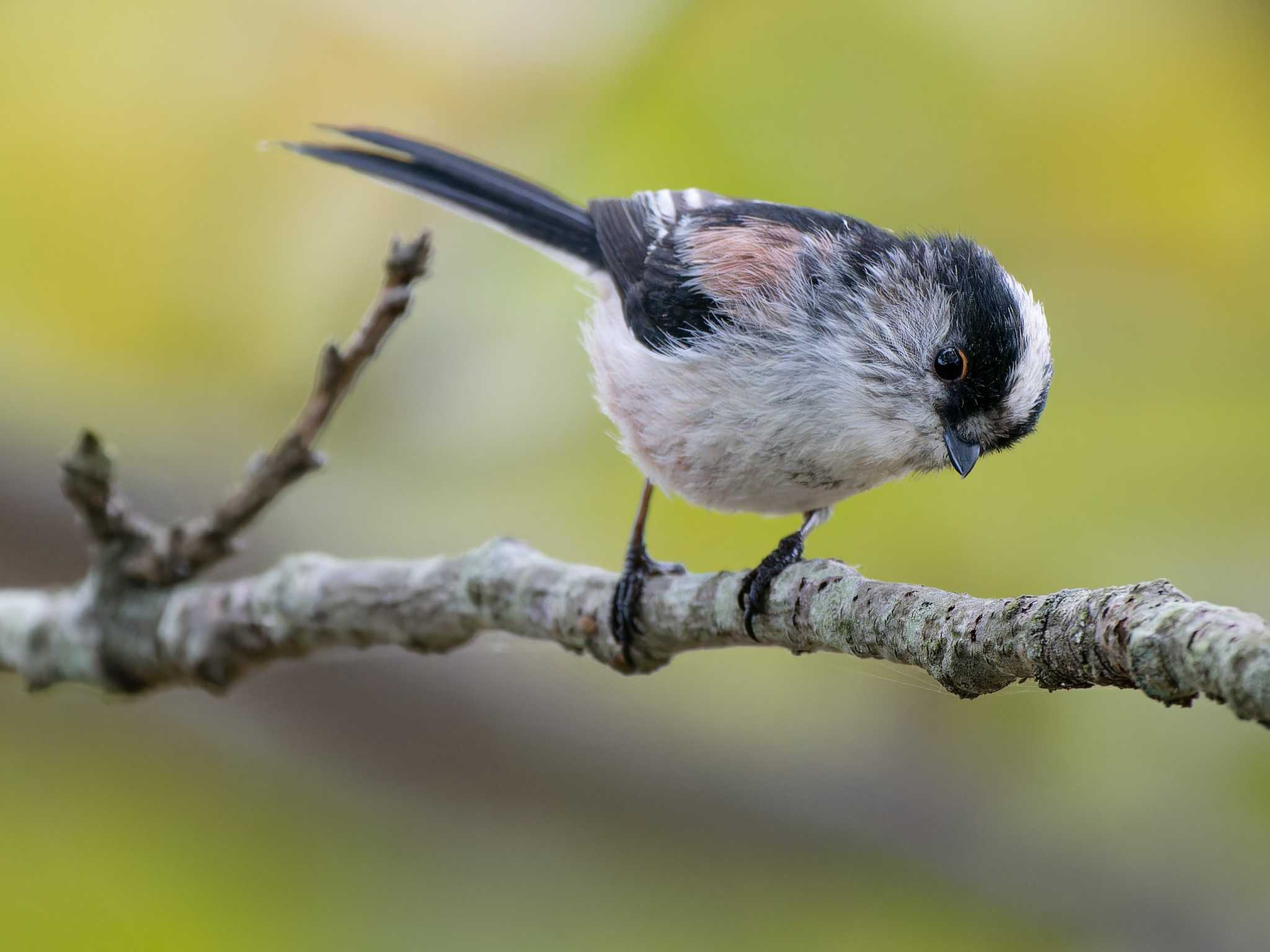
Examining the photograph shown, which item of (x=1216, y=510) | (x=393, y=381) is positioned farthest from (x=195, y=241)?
(x=1216, y=510)

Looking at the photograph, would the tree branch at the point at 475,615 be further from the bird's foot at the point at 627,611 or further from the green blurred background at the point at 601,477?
the green blurred background at the point at 601,477

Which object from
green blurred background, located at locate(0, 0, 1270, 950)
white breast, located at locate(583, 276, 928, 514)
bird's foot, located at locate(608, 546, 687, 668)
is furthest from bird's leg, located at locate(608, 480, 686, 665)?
green blurred background, located at locate(0, 0, 1270, 950)

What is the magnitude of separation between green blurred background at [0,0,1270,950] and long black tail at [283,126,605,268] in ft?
0.63

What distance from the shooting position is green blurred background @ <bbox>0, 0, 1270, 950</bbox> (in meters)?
2.72

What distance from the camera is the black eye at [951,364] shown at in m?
2.17

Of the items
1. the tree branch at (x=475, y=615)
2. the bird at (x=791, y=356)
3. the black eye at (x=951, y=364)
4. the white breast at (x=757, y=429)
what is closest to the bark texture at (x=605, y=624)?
the tree branch at (x=475, y=615)

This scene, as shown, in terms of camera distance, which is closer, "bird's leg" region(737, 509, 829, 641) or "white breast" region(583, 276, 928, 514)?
"bird's leg" region(737, 509, 829, 641)

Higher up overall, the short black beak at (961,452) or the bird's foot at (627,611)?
the short black beak at (961,452)

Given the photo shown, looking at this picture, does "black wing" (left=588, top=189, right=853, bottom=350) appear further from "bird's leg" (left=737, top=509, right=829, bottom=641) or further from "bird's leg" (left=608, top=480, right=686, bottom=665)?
"bird's leg" (left=737, top=509, right=829, bottom=641)

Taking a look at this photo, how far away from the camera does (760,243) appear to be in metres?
2.51

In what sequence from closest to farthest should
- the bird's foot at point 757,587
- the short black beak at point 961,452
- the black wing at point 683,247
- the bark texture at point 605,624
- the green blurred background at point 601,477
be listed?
the bark texture at point 605,624 < the bird's foot at point 757,587 < the short black beak at point 961,452 < the black wing at point 683,247 < the green blurred background at point 601,477

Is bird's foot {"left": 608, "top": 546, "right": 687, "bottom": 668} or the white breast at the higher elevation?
the white breast

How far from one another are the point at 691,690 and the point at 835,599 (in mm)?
1858

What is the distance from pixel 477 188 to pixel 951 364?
51.8 inches
